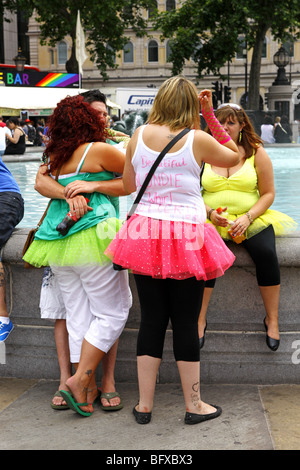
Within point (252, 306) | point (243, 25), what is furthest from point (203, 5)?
point (252, 306)

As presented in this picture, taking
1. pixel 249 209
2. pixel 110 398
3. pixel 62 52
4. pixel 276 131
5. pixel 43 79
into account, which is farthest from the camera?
pixel 62 52

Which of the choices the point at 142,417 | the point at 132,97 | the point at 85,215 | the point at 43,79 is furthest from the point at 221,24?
the point at 142,417

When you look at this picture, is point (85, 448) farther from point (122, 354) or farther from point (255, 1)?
point (255, 1)

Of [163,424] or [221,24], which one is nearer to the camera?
[163,424]

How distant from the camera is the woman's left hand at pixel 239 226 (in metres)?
3.88

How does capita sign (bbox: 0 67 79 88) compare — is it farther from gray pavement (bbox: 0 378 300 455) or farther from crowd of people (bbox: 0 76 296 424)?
gray pavement (bbox: 0 378 300 455)

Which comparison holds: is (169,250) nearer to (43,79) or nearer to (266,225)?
(266,225)

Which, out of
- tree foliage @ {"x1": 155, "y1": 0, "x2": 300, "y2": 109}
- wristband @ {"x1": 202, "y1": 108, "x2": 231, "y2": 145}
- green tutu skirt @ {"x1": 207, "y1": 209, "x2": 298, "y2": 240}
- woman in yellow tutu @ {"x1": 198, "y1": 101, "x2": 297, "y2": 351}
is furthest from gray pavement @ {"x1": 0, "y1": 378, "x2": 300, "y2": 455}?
tree foliage @ {"x1": 155, "y1": 0, "x2": 300, "y2": 109}

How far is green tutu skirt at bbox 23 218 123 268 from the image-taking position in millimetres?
3580

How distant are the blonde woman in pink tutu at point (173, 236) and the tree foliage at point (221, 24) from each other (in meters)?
30.8

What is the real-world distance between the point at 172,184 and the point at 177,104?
0.40m

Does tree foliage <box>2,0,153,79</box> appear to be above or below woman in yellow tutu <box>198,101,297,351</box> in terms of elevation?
above

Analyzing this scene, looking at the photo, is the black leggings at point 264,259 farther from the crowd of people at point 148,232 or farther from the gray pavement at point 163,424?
the gray pavement at point 163,424

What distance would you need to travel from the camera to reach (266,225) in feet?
13.0
